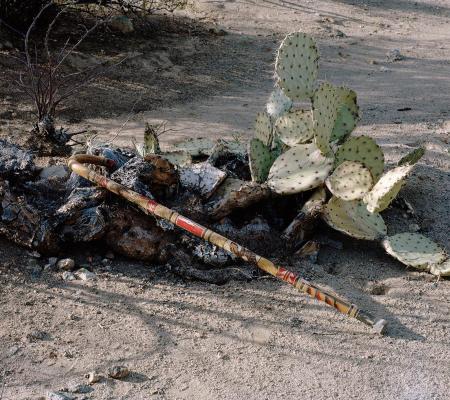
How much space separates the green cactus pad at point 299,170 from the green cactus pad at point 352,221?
0.17 m

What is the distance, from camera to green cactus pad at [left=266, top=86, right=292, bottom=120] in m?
4.88

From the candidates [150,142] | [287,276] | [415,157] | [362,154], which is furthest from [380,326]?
[150,142]

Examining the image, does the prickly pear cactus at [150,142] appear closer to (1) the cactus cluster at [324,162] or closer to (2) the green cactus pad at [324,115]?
(1) the cactus cluster at [324,162]

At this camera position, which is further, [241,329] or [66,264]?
[66,264]

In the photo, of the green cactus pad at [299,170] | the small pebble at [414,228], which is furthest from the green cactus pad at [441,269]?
the green cactus pad at [299,170]

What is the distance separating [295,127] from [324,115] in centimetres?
27

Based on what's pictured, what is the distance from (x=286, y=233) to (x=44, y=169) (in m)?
1.46

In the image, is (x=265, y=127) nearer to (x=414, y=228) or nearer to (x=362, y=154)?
(x=362, y=154)

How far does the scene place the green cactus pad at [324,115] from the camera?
13.5ft

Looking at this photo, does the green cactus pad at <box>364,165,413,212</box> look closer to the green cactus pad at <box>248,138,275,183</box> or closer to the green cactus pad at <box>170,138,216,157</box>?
the green cactus pad at <box>248,138,275,183</box>

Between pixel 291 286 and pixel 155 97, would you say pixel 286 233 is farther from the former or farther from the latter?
pixel 155 97

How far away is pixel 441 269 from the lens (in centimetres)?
393

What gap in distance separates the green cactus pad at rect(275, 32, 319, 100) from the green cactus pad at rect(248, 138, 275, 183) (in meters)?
0.36

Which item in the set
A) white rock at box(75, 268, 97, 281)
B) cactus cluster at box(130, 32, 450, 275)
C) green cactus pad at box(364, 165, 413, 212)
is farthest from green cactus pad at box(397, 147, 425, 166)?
white rock at box(75, 268, 97, 281)
